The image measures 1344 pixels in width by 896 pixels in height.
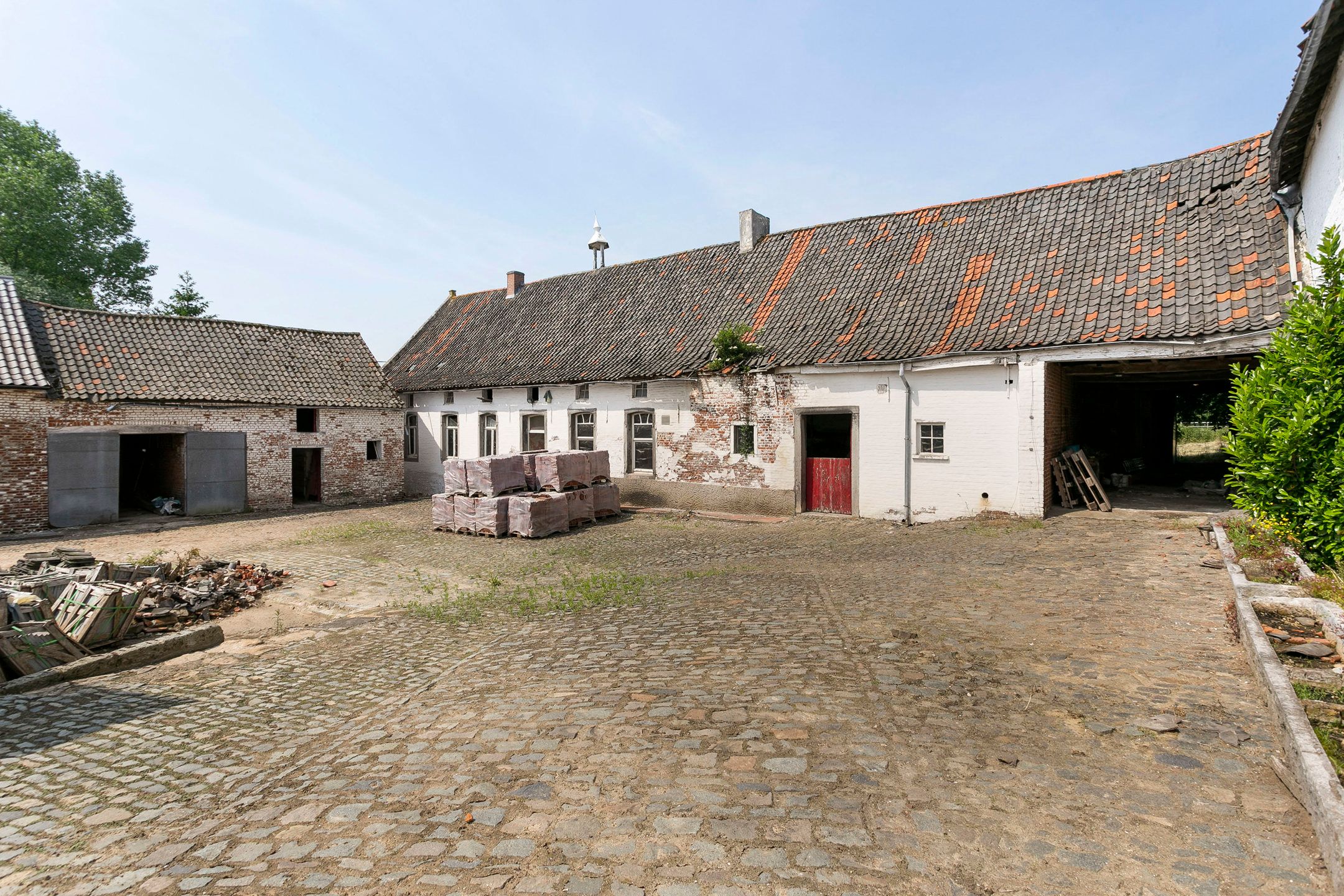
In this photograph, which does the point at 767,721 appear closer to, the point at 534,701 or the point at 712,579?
the point at 534,701

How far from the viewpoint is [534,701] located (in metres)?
5.39

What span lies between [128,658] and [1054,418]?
49.5ft

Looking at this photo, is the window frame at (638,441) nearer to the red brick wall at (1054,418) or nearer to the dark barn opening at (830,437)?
the dark barn opening at (830,437)

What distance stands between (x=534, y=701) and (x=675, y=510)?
12.2m

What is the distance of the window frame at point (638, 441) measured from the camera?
18.2 meters

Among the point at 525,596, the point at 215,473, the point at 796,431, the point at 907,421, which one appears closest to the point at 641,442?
the point at 796,431

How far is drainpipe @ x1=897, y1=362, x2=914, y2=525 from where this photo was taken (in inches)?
547

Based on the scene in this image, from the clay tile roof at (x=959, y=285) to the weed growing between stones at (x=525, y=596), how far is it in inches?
303

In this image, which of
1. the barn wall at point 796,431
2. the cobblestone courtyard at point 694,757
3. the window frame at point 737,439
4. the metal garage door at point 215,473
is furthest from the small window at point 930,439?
the metal garage door at point 215,473

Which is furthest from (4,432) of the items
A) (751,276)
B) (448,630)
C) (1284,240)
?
(1284,240)

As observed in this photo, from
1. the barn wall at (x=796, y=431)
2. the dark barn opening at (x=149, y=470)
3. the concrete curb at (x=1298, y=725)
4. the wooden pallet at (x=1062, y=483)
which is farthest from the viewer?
the dark barn opening at (x=149, y=470)

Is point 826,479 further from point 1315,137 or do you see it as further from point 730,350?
point 1315,137

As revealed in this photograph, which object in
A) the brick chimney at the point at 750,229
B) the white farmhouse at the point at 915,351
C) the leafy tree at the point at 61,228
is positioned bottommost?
the white farmhouse at the point at 915,351

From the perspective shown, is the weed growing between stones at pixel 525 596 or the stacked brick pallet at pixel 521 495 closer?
the weed growing between stones at pixel 525 596
